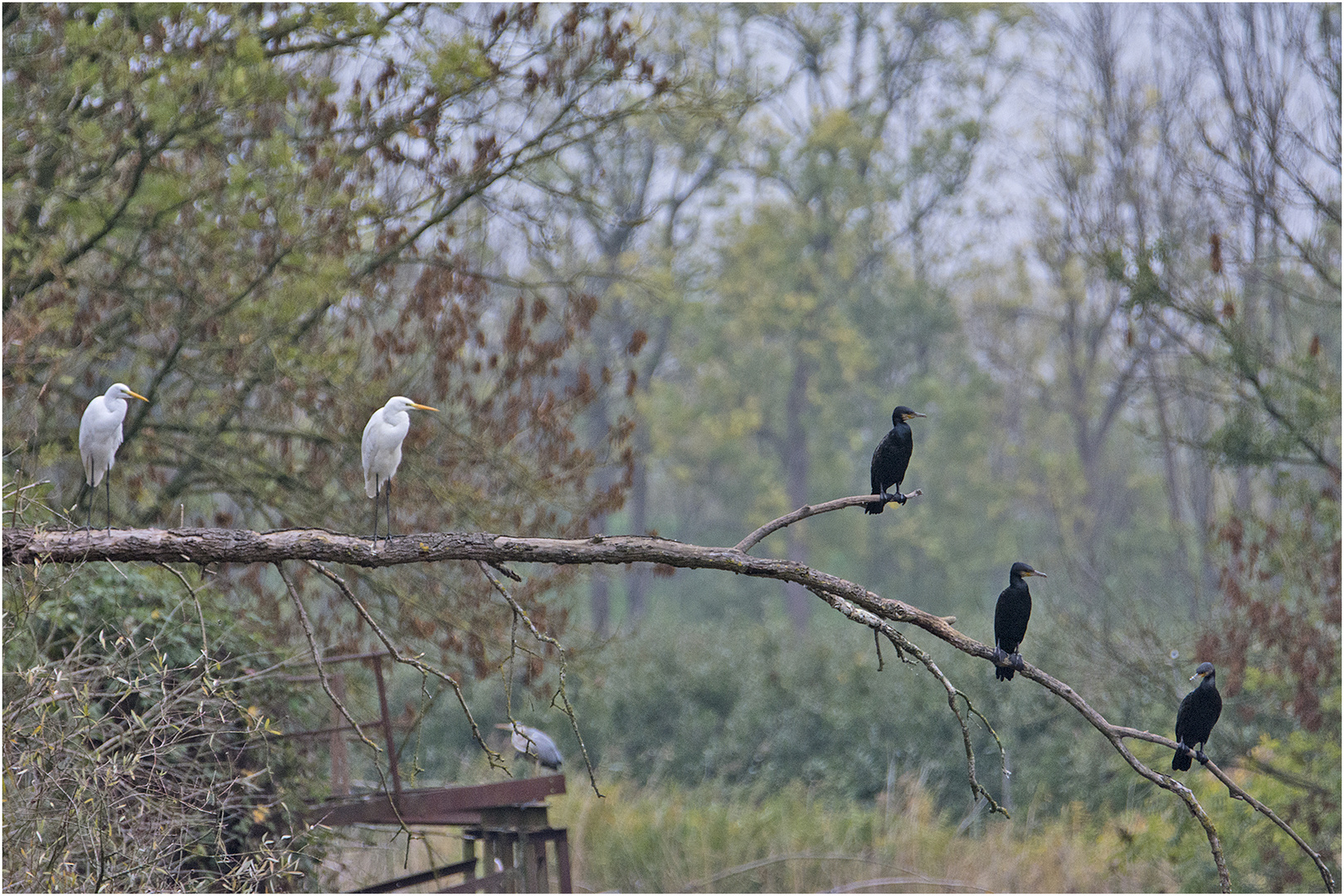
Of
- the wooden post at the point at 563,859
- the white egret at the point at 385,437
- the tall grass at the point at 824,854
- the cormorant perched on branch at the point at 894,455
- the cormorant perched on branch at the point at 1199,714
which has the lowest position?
the tall grass at the point at 824,854

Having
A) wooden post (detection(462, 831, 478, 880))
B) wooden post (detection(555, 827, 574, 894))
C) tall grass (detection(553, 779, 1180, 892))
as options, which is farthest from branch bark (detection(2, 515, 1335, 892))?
tall grass (detection(553, 779, 1180, 892))

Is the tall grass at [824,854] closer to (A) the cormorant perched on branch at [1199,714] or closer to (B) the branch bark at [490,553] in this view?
(A) the cormorant perched on branch at [1199,714]

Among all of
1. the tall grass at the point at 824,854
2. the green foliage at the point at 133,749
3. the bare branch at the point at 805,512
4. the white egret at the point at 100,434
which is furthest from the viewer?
the tall grass at the point at 824,854

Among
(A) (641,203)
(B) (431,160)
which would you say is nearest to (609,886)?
(B) (431,160)

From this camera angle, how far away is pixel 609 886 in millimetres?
9102

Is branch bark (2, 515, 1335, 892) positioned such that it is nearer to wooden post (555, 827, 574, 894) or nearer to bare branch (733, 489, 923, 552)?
bare branch (733, 489, 923, 552)

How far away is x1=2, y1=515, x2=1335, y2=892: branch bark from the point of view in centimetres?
339

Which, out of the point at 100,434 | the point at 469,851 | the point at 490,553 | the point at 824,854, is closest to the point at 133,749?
the point at 100,434

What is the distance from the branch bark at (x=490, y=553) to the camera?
11.1 ft

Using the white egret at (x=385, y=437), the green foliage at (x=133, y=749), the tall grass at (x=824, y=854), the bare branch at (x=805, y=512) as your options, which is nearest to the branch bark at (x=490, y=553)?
the bare branch at (x=805, y=512)

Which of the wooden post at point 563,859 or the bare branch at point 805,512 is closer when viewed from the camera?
the bare branch at point 805,512

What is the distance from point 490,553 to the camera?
11.5 feet

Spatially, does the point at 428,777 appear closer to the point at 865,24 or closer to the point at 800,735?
the point at 800,735

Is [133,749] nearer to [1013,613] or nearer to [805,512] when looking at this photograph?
[805,512]
